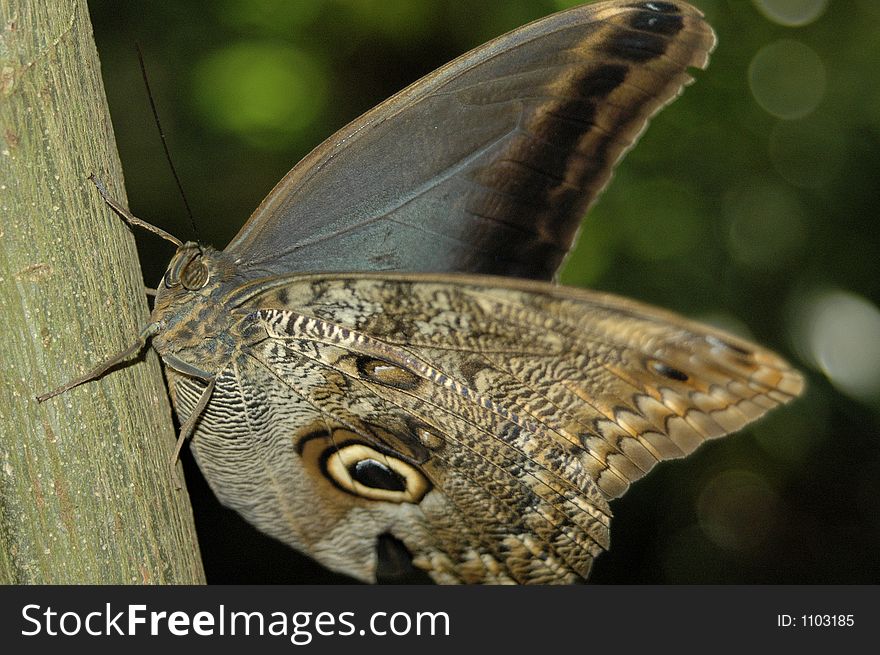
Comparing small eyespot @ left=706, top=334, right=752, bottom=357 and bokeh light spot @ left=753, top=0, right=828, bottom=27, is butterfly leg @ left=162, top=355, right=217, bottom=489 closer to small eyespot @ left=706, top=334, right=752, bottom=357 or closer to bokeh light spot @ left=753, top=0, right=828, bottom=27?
small eyespot @ left=706, top=334, right=752, bottom=357

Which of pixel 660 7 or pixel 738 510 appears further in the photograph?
pixel 738 510

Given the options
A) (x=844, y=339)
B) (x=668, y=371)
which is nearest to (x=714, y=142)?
(x=844, y=339)

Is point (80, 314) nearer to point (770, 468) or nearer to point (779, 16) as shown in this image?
point (779, 16)

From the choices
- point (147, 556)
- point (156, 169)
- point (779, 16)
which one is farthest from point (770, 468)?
point (156, 169)

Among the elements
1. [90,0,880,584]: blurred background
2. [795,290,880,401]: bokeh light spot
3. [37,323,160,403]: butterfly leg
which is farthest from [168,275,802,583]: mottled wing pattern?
[795,290,880,401]: bokeh light spot

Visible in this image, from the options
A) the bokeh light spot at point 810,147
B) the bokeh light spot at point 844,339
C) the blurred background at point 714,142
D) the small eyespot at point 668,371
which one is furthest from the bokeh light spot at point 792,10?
the small eyespot at point 668,371

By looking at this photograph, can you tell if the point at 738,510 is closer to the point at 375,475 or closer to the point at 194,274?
the point at 375,475
